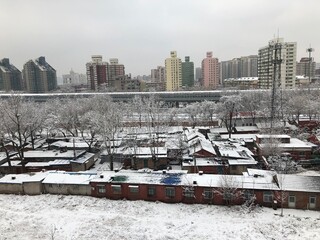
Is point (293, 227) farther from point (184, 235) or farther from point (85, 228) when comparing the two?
point (85, 228)

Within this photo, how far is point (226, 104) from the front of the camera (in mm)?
45406

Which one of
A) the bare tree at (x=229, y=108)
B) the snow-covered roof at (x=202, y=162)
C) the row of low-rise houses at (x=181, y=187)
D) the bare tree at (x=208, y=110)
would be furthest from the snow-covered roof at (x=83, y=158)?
the bare tree at (x=208, y=110)

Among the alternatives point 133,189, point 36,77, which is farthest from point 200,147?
point 36,77

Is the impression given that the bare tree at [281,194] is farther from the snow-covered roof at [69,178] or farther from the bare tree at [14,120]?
the bare tree at [14,120]

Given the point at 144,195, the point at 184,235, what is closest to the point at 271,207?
the point at 184,235

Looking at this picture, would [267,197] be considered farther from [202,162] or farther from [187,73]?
[187,73]

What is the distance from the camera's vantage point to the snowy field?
54.5 ft

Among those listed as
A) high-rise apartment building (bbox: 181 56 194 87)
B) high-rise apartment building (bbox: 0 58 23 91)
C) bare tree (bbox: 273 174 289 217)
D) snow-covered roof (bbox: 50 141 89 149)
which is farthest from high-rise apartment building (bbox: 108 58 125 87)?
bare tree (bbox: 273 174 289 217)

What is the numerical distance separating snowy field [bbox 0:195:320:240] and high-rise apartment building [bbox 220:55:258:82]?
5448 inches

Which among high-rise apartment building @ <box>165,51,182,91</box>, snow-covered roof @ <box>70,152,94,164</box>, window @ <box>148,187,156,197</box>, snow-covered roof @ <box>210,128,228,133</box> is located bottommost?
window @ <box>148,187,156,197</box>

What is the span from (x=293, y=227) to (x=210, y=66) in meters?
137

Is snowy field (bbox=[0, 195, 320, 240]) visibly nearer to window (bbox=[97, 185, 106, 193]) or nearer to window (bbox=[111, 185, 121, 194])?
window (bbox=[111, 185, 121, 194])

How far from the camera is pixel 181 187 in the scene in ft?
68.0

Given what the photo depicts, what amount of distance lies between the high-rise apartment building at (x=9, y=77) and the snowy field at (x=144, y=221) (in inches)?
5307
